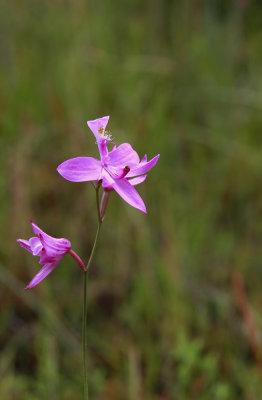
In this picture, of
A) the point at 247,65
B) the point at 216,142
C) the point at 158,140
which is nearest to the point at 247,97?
the point at 216,142

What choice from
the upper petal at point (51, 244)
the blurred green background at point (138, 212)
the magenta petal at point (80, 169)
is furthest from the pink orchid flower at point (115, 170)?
the blurred green background at point (138, 212)

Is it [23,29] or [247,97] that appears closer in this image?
[247,97]

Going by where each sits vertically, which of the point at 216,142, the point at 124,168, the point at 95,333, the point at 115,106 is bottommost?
the point at 95,333

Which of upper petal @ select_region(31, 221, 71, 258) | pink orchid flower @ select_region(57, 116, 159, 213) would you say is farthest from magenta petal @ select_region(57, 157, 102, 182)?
upper petal @ select_region(31, 221, 71, 258)

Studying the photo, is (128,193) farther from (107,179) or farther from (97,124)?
(97,124)

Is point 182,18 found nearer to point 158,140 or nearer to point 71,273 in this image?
point 158,140

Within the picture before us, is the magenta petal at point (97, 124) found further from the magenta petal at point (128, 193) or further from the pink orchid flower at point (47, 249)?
the pink orchid flower at point (47, 249)

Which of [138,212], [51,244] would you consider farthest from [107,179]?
[138,212]
